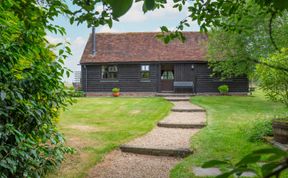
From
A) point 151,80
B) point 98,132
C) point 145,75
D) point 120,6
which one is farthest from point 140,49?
point 120,6

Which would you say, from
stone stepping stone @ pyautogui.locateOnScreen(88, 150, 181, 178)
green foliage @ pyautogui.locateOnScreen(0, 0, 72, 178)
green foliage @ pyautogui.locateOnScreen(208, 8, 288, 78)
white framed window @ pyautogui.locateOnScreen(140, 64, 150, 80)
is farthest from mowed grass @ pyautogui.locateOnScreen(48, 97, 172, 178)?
white framed window @ pyautogui.locateOnScreen(140, 64, 150, 80)

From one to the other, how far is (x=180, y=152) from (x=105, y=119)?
587 cm

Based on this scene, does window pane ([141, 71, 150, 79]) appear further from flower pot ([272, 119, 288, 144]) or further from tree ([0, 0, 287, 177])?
tree ([0, 0, 287, 177])

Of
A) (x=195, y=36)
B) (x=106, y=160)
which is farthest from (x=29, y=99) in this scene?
(x=195, y=36)

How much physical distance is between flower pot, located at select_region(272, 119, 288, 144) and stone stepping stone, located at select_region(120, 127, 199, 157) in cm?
193

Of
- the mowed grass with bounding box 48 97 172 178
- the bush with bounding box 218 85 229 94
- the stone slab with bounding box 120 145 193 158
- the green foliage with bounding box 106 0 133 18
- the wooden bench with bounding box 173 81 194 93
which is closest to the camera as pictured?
the green foliage with bounding box 106 0 133 18

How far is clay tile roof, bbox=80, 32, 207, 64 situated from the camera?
2395 centimetres

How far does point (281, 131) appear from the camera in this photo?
22.8 feet

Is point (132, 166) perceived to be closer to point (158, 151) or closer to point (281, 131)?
point (158, 151)

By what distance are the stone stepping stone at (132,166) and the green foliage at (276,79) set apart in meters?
3.18

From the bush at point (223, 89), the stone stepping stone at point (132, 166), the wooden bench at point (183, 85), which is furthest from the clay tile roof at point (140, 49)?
the stone stepping stone at point (132, 166)

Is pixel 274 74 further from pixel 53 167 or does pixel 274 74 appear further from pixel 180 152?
pixel 53 167

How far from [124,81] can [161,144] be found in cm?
1701

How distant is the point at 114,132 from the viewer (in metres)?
9.17
